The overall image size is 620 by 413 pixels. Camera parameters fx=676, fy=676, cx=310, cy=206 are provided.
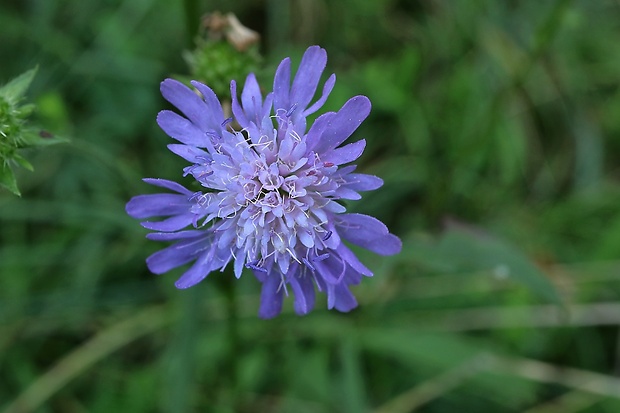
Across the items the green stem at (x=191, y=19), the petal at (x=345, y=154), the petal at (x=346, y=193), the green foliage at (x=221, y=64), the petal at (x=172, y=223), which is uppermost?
the green stem at (x=191, y=19)

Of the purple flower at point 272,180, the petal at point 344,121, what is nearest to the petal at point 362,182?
the purple flower at point 272,180

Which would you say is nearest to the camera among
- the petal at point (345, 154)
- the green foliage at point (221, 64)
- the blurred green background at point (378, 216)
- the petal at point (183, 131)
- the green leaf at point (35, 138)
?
the petal at point (345, 154)

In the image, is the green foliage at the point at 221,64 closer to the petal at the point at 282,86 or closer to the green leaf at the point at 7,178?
the petal at the point at 282,86

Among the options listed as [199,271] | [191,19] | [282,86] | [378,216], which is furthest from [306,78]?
[378,216]

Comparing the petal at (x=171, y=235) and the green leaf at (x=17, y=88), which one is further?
the green leaf at (x=17, y=88)

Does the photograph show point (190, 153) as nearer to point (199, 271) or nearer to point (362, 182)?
point (199, 271)

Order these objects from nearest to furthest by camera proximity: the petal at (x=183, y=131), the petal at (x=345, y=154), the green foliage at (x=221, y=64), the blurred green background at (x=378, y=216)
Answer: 1. the petal at (x=345, y=154)
2. the petal at (x=183, y=131)
3. the green foliage at (x=221, y=64)
4. the blurred green background at (x=378, y=216)

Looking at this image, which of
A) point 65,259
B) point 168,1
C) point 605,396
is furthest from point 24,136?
point 605,396
